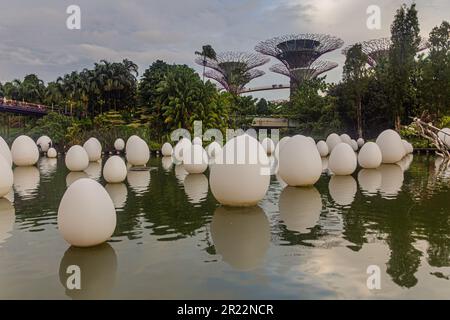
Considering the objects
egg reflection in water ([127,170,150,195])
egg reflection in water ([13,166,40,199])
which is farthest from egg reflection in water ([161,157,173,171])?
egg reflection in water ([13,166,40,199])

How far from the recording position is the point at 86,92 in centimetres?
5734

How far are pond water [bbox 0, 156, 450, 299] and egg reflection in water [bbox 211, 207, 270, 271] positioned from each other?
0.03 metres

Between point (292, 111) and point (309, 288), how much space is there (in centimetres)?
5409

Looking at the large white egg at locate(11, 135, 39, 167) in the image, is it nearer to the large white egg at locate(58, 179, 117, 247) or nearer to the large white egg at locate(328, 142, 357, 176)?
the large white egg at locate(328, 142, 357, 176)

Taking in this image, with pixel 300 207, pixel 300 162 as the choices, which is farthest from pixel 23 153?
pixel 300 207

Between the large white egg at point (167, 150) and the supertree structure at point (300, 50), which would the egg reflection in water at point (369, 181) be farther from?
the supertree structure at point (300, 50)

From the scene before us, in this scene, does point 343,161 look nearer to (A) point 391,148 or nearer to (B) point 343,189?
(B) point 343,189

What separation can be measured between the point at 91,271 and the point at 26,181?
1424cm

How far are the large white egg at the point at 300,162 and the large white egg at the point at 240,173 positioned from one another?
3510 mm

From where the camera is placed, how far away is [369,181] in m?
18.6

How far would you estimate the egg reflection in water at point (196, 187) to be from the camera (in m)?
14.9

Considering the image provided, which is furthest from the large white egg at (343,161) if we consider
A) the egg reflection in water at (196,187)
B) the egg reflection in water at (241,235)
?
the egg reflection in water at (241,235)

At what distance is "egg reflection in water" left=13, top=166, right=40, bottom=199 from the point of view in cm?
1623
